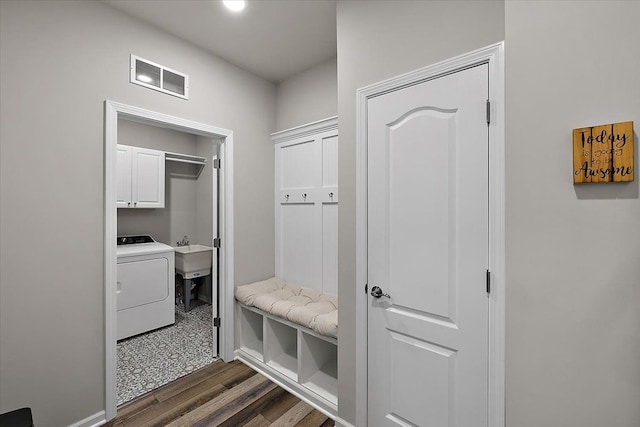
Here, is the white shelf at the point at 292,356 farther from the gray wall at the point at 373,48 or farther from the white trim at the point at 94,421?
the white trim at the point at 94,421

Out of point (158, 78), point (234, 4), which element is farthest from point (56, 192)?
point (234, 4)

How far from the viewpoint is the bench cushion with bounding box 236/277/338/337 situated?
1.97 meters

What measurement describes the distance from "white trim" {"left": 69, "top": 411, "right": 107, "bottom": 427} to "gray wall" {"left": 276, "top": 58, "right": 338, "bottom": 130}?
8.95 feet

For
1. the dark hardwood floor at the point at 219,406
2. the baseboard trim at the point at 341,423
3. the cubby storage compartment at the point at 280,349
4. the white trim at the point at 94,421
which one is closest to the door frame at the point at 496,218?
the baseboard trim at the point at 341,423

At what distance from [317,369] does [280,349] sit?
43 cm

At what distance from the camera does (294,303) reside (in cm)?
230

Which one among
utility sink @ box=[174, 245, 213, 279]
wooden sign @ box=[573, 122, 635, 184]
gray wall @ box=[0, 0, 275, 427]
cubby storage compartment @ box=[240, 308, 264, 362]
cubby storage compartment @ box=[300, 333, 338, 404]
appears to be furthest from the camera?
utility sink @ box=[174, 245, 213, 279]

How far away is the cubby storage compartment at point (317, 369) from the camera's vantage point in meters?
2.07

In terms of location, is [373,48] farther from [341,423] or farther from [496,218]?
[341,423]

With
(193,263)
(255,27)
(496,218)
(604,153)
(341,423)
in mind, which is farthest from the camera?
(193,263)

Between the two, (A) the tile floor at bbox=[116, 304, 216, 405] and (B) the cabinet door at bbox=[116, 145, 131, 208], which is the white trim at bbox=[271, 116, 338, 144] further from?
(A) the tile floor at bbox=[116, 304, 216, 405]

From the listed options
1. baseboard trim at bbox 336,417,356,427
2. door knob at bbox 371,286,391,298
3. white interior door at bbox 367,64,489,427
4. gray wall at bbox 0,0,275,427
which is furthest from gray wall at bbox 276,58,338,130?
baseboard trim at bbox 336,417,356,427

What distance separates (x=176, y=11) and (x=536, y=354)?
9.12 feet

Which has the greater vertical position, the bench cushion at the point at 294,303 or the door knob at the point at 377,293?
the door knob at the point at 377,293
